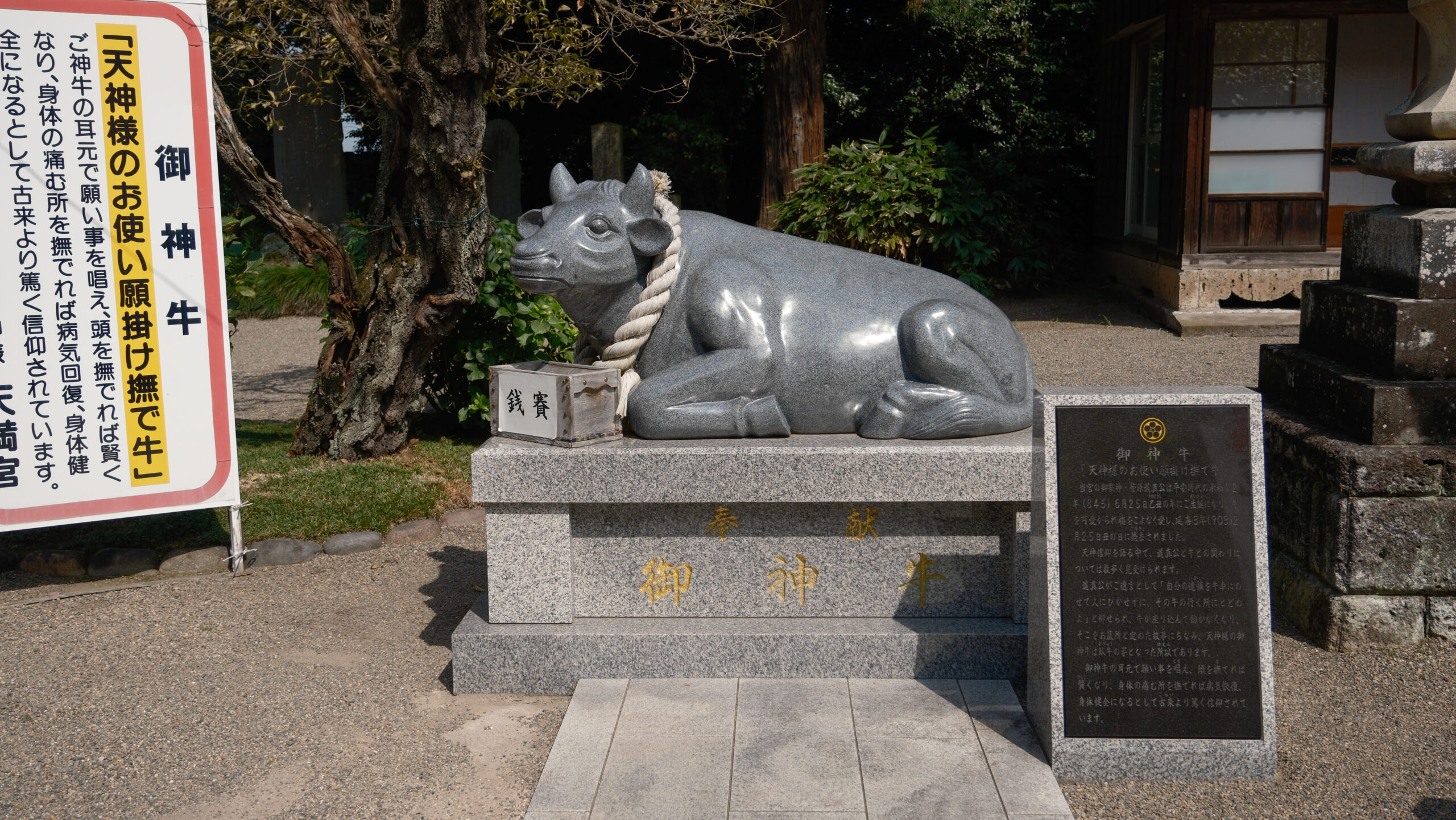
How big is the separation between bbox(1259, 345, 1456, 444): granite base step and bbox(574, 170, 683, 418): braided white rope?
265 cm

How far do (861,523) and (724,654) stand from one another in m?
0.67

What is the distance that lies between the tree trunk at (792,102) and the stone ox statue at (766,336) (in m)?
7.97

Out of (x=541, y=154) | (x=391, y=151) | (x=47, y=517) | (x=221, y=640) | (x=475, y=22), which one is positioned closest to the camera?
(x=221, y=640)

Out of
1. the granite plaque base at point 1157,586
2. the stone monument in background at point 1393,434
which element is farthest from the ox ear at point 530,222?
the stone monument in background at point 1393,434

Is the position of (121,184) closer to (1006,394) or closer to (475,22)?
(475,22)

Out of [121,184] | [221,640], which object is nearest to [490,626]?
[221,640]

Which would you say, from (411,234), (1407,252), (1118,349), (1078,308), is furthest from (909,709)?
(1078,308)

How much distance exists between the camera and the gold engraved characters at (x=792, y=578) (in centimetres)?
416

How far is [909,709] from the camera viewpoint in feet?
12.6

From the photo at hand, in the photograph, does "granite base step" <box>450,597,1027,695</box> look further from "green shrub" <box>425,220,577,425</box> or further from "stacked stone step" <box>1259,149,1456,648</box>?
"green shrub" <box>425,220,577,425</box>

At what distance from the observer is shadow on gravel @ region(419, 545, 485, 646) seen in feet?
15.6

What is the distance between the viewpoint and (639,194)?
13.7 ft

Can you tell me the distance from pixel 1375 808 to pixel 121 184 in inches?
207

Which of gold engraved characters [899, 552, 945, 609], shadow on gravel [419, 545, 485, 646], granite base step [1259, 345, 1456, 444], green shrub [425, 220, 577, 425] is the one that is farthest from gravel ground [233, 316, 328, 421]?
granite base step [1259, 345, 1456, 444]
